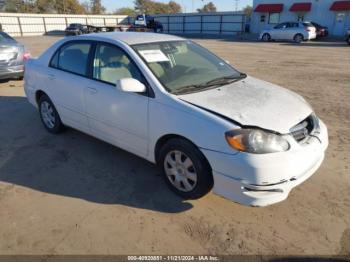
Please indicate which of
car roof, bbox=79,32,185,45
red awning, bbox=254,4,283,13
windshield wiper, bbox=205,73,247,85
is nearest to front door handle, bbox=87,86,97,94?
car roof, bbox=79,32,185,45

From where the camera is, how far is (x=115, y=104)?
3518mm

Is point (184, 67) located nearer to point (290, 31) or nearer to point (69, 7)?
point (290, 31)

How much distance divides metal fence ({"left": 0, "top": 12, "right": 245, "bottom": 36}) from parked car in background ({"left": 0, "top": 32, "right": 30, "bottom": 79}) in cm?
3239

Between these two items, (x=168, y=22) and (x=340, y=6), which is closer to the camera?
(x=340, y=6)

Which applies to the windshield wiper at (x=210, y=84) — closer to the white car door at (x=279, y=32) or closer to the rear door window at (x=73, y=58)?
the rear door window at (x=73, y=58)

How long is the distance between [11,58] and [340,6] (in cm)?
3069

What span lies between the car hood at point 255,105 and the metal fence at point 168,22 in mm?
35926

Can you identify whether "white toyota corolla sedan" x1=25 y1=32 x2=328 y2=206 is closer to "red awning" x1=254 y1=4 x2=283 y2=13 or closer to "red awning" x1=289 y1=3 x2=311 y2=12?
"red awning" x1=289 y1=3 x2=311 y2=12

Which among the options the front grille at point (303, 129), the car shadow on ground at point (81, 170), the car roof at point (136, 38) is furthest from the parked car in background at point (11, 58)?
the front grille at point (303, 129)

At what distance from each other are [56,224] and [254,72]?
9119 millimetres

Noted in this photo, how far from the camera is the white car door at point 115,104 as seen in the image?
3.32 meters

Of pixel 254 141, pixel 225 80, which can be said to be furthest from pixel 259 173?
pixel 225 80

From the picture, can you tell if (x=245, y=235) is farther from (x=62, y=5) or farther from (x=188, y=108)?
(x=62, y=5)

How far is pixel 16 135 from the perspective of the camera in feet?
16.3
